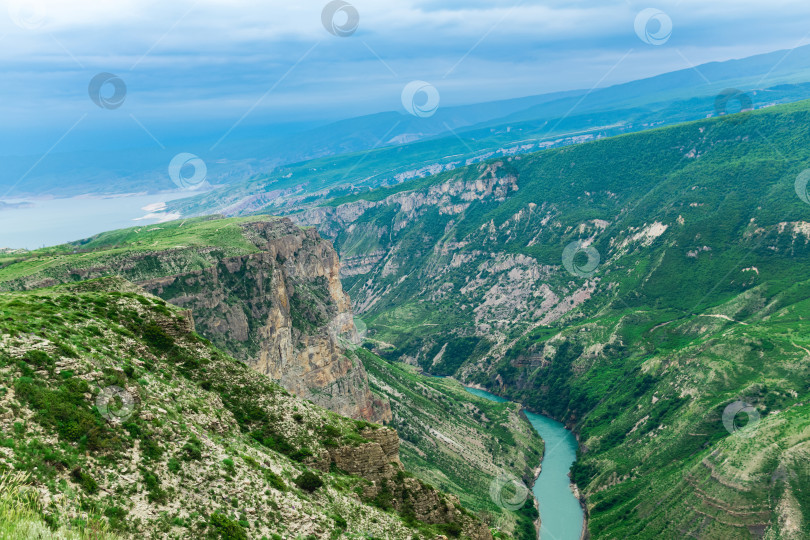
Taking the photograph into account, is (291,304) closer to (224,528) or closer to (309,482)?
(309,482)

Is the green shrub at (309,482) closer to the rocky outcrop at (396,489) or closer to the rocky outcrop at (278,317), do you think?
the rocky outcrop at (396,489)

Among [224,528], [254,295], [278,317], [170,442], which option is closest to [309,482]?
[224,528]

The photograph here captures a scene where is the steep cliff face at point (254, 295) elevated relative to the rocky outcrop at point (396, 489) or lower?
elevated

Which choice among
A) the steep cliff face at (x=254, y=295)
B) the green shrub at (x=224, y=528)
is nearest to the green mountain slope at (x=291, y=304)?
the steep cliff face at (x=254, y=295)

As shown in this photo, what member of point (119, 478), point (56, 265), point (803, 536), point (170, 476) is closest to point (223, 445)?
point (170, 476)

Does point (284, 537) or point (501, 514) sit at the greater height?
point (501, 514)

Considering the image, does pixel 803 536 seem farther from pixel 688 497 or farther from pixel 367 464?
pixel 367 464
